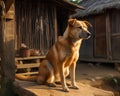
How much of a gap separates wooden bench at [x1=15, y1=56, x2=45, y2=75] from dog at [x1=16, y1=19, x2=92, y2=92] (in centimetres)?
235

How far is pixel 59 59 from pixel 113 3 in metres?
7.15

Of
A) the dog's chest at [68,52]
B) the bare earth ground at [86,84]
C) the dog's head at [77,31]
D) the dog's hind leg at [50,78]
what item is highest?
the dog's head at [77,31]

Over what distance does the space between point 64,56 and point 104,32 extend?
7.99 meters

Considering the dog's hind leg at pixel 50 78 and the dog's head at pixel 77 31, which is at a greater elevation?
the dog's head at pixel 77 31

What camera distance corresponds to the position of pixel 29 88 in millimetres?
5969

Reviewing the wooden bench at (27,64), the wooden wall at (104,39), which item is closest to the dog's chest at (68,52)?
the wooden bench at (27,64)

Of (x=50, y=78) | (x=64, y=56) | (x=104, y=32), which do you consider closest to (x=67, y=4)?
(x=104, y=32)

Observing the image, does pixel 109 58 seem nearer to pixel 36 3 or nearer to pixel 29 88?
pixel 36 3

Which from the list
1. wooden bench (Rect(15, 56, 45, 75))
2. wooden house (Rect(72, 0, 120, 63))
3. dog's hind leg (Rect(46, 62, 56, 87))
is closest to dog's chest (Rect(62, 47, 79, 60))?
dog's hind leg (Rect(46, 62, 56, 87))

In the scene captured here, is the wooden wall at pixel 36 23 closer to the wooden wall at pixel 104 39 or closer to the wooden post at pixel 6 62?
the wooden post at pixel 6 62

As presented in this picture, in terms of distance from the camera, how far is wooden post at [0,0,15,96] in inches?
273

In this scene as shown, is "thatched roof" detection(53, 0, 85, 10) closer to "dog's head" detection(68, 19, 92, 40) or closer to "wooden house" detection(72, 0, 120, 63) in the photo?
"wooden house" detection(72, 0, 120, 63)

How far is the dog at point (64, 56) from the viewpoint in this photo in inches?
212

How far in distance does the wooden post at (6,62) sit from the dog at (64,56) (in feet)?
3.48
